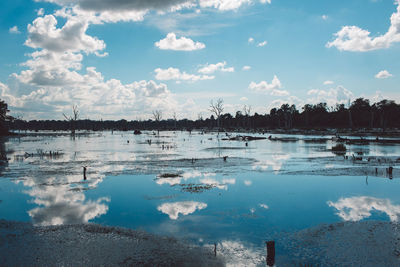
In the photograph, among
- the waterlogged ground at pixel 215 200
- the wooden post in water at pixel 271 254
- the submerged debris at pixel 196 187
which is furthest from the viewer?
the submerged debris at pixel 196 187

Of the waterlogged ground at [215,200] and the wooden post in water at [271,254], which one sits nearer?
the wooden post in water at [271,254]

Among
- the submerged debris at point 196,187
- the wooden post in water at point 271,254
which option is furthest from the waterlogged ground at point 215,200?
the wooden post in water at point 271,254

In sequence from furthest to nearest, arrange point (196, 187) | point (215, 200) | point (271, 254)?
point (196, 187), point (215, 200), point (271, 254)

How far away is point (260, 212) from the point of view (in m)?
16.4

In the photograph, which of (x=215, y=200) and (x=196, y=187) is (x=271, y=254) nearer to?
(x=215, y=200)

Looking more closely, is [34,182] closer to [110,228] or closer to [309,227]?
[110,228]

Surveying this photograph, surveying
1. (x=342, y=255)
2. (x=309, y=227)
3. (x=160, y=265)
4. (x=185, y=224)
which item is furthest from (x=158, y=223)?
(x=342, y=255)

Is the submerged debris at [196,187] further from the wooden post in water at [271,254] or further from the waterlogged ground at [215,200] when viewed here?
the wooden post in water at [271,254]

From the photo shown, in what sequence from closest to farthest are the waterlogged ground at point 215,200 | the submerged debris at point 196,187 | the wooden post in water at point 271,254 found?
the wooden post in water at point 271,254, the waterlogged ground at point 215,200, the submerged debris at point 196,187

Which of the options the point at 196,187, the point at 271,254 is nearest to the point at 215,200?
the point at 196,187

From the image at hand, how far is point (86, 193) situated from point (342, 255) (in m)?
16.0

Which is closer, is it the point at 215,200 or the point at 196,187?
the point at 215,200

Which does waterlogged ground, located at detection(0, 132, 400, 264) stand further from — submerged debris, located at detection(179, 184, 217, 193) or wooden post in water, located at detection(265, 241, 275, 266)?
wooden post in water, located at detection(265, 241, 275, 266)

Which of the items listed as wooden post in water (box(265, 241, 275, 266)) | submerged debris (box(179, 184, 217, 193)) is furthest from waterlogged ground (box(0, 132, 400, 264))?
wooden post in water (box(265, 241, 275, 266))
